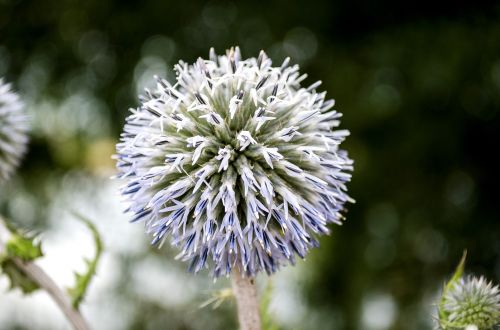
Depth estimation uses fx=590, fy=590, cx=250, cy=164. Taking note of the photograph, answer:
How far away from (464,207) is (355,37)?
84.0 inches

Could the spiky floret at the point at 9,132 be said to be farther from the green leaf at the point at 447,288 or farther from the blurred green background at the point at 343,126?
the blurred green background at the point at 343,126

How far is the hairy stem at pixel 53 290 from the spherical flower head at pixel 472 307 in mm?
1250

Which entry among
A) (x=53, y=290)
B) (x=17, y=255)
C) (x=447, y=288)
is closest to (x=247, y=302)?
(x=447, y=288)

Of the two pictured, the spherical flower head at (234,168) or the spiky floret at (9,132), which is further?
the spiky floret at (9,132)

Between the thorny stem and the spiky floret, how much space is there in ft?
5.04

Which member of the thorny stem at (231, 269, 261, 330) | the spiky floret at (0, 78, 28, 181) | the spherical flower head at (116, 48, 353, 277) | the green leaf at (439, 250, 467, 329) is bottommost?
the thorny stem at (231, 269, 261, 330)

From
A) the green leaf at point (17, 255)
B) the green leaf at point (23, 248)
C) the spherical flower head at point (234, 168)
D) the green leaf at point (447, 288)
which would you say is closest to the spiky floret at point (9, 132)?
the green leaf at point (17, 255)

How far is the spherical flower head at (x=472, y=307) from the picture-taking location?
5.96ft

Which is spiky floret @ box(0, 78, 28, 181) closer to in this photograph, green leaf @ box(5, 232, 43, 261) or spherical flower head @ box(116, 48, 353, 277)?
green leaf @ box(5, 232, 43, 261)

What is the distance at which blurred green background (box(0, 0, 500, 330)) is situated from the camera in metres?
5.95

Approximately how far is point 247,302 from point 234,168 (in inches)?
16.6

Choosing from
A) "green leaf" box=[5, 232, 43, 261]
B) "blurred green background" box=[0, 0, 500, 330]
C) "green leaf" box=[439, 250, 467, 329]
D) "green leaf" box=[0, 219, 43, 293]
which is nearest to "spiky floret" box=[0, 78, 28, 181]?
"green leaf" box=[0, 219, 43, 293]

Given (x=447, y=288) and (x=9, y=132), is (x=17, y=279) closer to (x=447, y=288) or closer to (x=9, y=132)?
(x=9, y=132)

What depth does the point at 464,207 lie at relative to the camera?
618 cm
